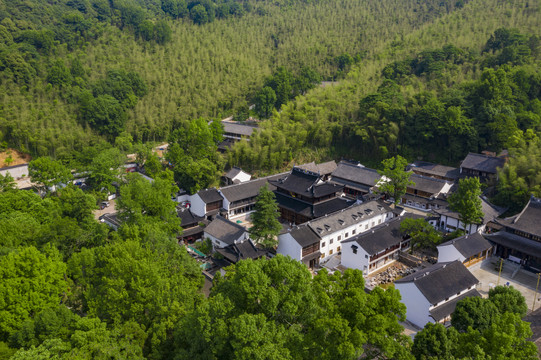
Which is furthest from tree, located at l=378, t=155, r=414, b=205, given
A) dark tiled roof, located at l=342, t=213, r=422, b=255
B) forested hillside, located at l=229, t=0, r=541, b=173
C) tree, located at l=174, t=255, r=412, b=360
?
tree, located at l=174, t=255, r=412, b=360

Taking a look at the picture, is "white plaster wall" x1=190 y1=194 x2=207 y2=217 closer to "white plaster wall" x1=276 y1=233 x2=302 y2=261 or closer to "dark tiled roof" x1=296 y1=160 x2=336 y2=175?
"white plaster wall" x1=276 y1=233 x2=302 y2=261

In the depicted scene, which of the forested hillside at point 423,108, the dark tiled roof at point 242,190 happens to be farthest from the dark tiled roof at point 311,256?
the forested hillside at point 423,108

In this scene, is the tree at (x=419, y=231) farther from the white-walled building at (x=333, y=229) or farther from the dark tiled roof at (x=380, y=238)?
the white-walled building at (x=333, y=229)

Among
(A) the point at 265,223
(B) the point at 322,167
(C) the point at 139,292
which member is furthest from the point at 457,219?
(C) the point at 139,292

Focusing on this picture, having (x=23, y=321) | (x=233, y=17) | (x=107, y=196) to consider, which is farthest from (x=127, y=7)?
(x=23, y=321)

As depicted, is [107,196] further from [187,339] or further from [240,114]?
[187,339]

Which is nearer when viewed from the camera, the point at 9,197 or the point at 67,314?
the point at 67,314
